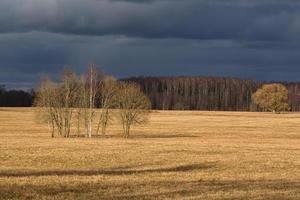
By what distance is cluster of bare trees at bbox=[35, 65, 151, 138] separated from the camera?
81.4m

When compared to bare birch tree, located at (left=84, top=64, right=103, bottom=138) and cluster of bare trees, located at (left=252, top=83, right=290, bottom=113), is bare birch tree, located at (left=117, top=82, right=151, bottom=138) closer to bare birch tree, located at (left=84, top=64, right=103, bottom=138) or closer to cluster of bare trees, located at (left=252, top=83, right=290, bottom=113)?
bare birch tree, located at (left=84, top=64, right=103, bottom=138)

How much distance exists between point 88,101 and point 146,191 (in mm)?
69817

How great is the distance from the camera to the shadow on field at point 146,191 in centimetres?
1584

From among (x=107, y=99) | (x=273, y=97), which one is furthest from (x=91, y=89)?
(x=273, y=97)

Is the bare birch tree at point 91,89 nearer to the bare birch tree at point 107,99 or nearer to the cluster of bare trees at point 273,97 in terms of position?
the bare birch tree at point 107,99

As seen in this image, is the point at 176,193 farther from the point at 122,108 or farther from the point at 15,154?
the point at 122,108

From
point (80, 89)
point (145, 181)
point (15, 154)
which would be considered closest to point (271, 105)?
point (80, 89)

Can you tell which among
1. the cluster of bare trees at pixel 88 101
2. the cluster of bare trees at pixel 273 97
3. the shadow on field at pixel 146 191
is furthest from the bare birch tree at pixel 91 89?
the cluster of bare trees at pixel 273 97

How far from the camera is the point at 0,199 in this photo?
14.6 m

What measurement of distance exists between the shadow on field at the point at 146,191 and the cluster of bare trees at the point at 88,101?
199 feet

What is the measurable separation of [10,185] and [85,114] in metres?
67.0

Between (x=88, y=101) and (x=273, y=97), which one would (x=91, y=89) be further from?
(x=273, y=97)

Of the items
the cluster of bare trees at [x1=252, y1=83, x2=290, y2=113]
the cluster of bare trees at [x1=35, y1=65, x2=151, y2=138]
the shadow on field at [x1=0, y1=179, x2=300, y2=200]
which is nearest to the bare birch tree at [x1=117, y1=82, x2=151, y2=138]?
the cluster of bare trees at [x1=35, y1=65, x2=151, y2=138]

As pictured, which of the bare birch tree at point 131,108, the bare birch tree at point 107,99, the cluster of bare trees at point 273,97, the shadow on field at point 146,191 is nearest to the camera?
the shadow on field at point 146,191
